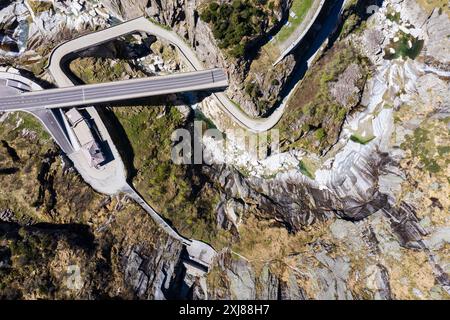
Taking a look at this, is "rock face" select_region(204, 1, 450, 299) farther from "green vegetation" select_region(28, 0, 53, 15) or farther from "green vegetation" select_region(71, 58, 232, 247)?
"green vegetation" select_region(28, 0, 53, 15)

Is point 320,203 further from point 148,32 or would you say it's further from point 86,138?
point 148,32

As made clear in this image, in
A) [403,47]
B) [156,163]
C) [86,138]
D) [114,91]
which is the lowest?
[156,163]

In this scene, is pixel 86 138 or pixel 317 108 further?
pixel 317 108

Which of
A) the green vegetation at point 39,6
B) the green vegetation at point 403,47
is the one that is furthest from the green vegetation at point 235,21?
the green vegetation at point 39,6

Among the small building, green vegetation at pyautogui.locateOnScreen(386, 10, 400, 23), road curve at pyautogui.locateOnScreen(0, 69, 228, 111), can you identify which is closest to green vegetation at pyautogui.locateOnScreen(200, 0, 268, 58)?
road curve at pyautogui.locateOnScreen(0, 69, 228, 111)

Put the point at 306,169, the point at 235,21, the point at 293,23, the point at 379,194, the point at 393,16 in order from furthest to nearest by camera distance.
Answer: the point at 306,169 < the point at 393,16 < the point at 379,194 < the point at 293,23 < the point at 235,21

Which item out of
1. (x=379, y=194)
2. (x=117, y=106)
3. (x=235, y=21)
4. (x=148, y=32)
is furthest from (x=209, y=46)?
(x=379, y=194)

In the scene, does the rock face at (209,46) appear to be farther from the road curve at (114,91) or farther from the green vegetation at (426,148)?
the green vegetation at (426,148)
